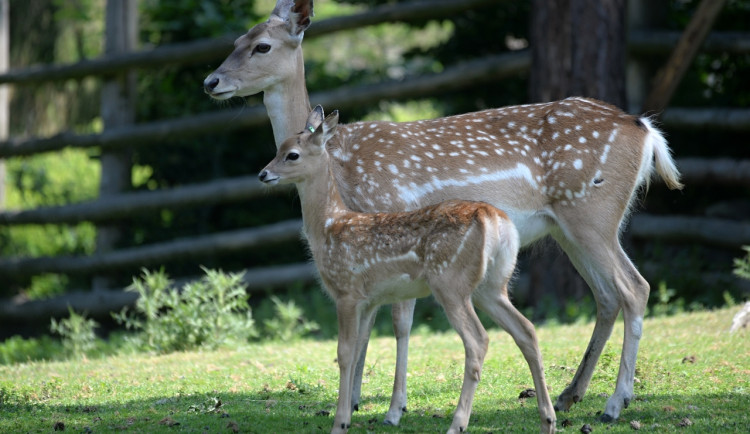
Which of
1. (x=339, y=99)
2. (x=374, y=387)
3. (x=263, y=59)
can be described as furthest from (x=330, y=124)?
(x=339, y=99)

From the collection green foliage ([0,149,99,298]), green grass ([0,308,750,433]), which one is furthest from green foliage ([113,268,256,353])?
green foliage ([0,149,99,298])

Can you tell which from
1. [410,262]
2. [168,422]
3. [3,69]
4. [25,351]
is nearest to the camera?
[410,262]

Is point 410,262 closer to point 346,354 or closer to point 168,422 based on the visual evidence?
point 346,354

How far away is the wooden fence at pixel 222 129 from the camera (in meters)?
10.7

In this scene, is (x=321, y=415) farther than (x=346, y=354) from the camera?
Yes

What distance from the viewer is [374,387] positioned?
6.62m

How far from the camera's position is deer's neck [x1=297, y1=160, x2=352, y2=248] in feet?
18.7

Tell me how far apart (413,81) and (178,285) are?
366 cm

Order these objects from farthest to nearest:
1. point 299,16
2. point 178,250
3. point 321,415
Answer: point 178,250
point 299,16
point 321,415

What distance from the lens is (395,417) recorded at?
219 inches

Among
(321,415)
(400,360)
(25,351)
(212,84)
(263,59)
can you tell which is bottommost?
(25,351)

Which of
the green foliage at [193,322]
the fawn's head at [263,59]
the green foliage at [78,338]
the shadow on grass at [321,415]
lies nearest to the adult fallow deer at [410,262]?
the shadow on grass at [321,415]

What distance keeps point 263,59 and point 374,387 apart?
237 cm

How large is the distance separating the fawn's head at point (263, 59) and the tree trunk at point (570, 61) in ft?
12.7
